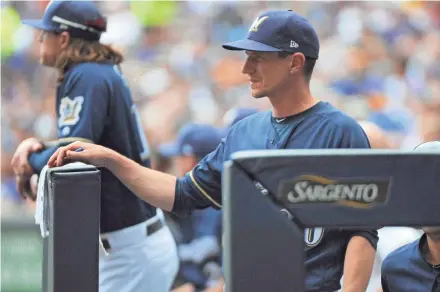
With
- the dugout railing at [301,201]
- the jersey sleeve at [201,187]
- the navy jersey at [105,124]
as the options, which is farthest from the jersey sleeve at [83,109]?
the dugout railing at [301,201]

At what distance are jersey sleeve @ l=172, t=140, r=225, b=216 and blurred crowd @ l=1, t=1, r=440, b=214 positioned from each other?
3.97 m

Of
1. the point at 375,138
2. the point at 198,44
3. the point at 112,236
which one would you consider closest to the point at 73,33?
the point at 112,236

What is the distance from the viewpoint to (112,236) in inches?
139

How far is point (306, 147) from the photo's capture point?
96.7 inches

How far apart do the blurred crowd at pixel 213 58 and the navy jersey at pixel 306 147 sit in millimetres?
3980

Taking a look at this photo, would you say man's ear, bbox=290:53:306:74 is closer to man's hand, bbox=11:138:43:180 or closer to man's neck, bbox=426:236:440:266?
man's neck, bbox=426:236:440:266

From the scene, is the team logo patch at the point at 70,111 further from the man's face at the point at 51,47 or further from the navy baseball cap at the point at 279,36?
the navy baseball cap at the point at 279,36

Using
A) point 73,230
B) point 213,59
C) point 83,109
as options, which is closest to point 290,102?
point 73,230

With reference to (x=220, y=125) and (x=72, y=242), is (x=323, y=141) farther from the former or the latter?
(x=220, y=125)

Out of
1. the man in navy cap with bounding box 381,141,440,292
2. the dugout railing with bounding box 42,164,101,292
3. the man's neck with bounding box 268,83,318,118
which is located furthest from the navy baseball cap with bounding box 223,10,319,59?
the dugout railing with bounding box 42,164,101,292

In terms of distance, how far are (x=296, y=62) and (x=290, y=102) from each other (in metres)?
0.12

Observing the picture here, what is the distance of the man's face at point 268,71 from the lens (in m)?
2.54

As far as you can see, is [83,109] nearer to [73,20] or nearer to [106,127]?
[106,127]

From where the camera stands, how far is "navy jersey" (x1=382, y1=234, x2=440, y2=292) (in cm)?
228
